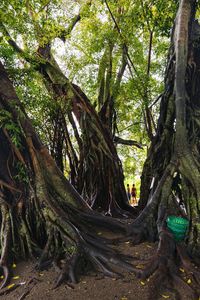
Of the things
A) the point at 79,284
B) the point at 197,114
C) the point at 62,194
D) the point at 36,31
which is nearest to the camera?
the point at 79,284

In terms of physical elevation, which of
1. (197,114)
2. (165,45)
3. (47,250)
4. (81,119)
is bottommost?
(47,250)

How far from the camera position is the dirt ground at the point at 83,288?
8.96 feet

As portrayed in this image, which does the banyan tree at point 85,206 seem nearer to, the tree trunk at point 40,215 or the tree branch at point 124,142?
the tree trunk at point 40,215

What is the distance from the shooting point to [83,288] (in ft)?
9.50

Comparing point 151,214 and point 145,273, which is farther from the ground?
point 151,214

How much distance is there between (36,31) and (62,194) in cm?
327

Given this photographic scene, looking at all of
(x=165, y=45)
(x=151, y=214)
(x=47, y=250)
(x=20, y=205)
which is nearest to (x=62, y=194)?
(x=20, y=205)

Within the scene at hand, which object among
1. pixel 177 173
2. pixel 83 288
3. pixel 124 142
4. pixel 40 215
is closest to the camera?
pixel 83 288

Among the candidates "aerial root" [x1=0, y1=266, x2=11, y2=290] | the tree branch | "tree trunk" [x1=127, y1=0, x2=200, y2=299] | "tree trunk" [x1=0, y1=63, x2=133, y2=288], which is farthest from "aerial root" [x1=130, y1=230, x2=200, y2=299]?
the tree branch

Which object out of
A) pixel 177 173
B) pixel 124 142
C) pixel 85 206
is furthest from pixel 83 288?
pixel 124 142

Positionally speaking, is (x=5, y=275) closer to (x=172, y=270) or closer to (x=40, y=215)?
(x=40, y=215)

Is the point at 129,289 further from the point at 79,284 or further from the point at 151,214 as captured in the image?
the point at 151,214

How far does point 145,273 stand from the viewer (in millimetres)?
2945

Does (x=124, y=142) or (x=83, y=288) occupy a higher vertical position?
(x=124, y=142)
